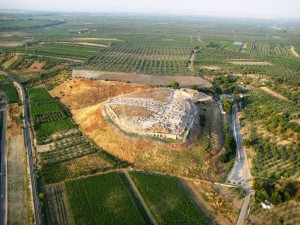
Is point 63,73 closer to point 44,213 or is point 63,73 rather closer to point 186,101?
point 186,101

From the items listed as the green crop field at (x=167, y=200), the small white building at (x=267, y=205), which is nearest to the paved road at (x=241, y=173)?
the small white building at (x=267, y=205)

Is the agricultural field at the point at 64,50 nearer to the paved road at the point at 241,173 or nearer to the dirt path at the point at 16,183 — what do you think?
the dirt path at the point at 16,183

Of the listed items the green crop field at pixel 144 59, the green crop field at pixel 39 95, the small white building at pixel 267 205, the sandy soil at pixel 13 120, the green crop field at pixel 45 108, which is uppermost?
the green crop field at pixel 144 59

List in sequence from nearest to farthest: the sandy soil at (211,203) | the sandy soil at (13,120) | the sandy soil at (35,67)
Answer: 1. the sandy soil at (211,203)
2. the sandy soil at (13,120)
3. the sandy soil at (35,67)

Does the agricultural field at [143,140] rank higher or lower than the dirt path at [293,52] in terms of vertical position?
lower

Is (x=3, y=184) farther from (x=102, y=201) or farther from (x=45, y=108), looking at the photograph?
(x=45, y=108)

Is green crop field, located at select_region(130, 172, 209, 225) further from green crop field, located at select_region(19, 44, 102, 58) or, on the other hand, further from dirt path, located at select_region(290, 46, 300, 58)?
dirt path, located at select_region(290, 46, 300, 58)

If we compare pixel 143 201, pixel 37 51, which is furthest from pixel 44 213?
pixel 37 51

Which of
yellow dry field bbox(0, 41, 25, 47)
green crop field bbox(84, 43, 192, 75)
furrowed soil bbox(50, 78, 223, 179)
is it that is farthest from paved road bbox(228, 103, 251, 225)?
yellow dry field bbox(0, 41, 25, 47)
